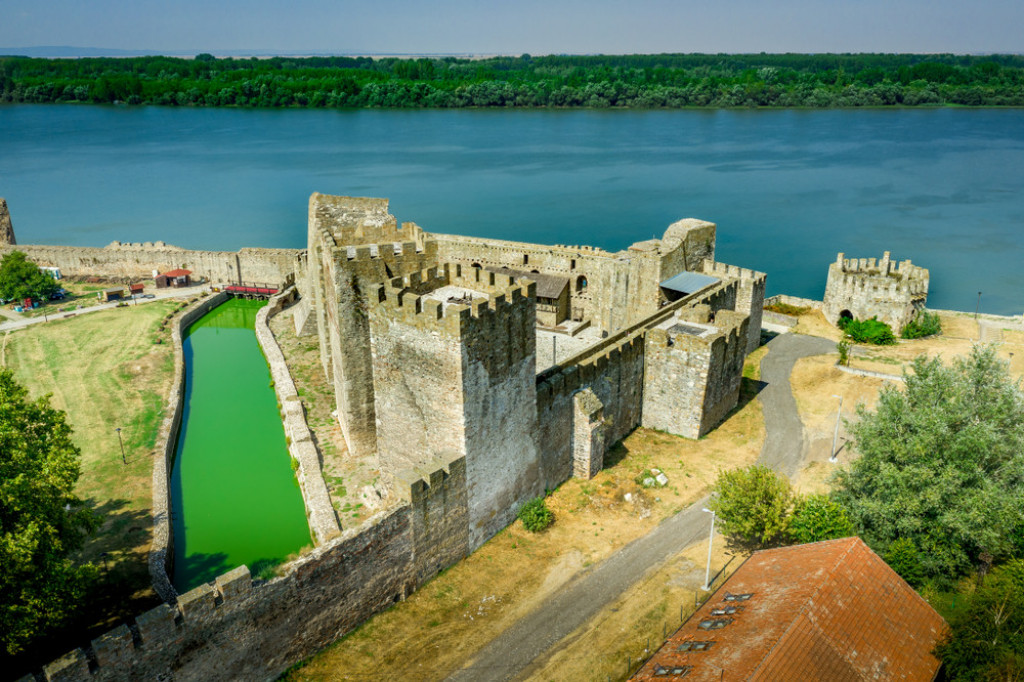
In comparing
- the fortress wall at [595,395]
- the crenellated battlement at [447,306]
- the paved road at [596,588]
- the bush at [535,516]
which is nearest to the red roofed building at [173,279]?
the crenellated battlement at [447,306]

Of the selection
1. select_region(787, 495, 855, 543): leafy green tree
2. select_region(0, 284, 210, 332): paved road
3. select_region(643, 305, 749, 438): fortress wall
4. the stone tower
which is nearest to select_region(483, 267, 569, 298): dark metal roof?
select_region(643, 305, 749, 438): fortress wall

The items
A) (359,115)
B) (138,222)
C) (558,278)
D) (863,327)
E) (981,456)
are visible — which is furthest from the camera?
(359,115)

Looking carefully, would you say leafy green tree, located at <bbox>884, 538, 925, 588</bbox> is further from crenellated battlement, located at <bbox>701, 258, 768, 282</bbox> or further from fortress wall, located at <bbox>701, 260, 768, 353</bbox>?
crenellated battlement, located at <bbox>701, 258, 768, 282</bbox>

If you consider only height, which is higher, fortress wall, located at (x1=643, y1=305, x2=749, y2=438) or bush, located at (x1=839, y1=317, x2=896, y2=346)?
fortress wall, located at (x1=643, y1=305, x2=749, y2=438)

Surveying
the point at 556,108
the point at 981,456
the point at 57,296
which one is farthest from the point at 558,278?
the point at 556,108

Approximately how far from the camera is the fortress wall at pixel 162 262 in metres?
50.4

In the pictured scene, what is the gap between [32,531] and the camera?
13.5 metres

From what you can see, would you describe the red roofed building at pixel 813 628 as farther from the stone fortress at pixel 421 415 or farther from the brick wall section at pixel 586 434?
the brick wall section at pixel 586 434

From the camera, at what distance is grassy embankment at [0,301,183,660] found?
18219mm

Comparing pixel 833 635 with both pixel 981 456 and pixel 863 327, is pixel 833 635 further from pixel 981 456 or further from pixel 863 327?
pixel 863 327

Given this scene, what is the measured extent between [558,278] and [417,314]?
22.4 m

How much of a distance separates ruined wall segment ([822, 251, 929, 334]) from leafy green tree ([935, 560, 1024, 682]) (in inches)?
1047

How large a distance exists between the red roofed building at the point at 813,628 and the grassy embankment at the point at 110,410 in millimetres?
13465

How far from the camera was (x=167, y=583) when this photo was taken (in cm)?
1806
